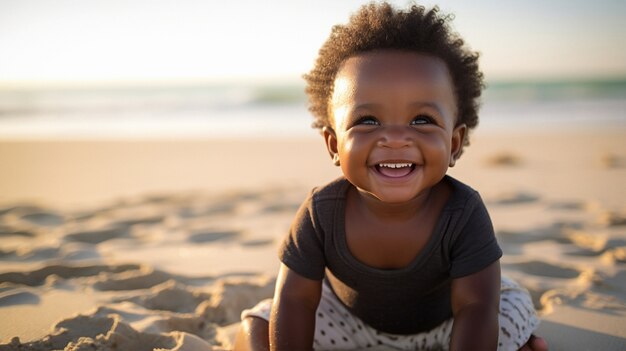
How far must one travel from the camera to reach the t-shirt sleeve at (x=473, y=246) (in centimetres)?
186

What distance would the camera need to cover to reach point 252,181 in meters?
5.94

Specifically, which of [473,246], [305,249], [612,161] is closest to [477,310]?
[473,246]

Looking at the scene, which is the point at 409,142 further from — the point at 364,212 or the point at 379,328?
the point at 379,328

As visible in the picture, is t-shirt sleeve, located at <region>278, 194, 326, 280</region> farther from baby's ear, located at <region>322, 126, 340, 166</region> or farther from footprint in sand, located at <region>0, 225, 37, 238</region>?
footprint in sand, located at <region>0, 225, 37, 238</region>

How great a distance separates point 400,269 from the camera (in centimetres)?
197

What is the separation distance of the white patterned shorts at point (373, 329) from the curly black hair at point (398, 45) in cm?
71

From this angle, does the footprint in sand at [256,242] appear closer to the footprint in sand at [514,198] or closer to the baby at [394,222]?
the baby at [394,222]

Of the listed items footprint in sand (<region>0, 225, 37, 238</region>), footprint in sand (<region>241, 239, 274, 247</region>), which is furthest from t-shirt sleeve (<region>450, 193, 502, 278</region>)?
footprint in sand (<region>0, 225, 37, 238</region>)

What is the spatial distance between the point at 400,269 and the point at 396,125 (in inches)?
20.6

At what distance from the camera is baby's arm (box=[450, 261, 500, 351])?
1778 mm

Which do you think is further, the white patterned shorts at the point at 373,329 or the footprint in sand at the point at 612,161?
the footprint in sand at the point at 612,161

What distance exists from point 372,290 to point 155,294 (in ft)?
4.23

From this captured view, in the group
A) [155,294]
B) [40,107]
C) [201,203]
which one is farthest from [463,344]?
[40,107]

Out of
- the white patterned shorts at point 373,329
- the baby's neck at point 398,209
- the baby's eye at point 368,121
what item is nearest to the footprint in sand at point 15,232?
the white patterned shorts at point 373,329
